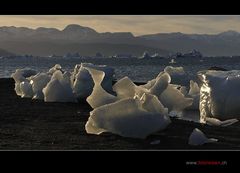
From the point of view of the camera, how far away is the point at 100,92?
22.2 feet

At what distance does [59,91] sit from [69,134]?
16.1 ft

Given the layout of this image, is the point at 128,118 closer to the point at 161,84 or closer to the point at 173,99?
the point at 161,84

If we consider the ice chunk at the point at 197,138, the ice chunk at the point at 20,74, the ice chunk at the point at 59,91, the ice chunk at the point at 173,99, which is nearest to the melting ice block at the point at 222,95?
the ice chunk at the point at 173,99

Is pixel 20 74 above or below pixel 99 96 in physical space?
below

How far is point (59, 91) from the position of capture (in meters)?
10.9

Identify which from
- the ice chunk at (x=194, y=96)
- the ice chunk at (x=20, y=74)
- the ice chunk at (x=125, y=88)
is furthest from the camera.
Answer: the ice chunk at (x=20, y=74)

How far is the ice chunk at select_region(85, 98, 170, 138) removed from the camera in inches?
221

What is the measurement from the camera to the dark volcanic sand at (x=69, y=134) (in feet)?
17.1

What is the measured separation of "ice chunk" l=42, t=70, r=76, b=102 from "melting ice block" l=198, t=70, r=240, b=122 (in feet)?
12.7

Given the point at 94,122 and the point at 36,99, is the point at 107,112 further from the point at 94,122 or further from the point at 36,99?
the point at 36,99

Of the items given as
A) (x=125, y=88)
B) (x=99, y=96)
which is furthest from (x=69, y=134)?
(x=125, y=88)

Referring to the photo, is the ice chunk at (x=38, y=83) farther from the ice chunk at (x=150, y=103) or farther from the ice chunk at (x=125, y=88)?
the ice chunk at (x=150, y=103)

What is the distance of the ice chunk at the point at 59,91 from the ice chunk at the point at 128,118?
17.1ft

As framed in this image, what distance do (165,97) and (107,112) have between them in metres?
3.61
